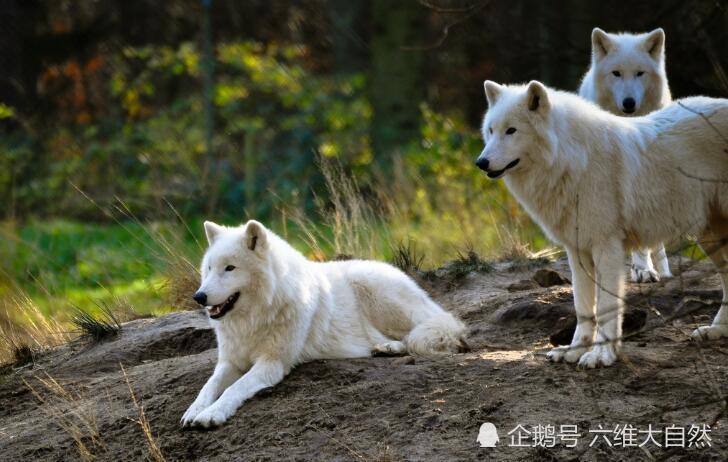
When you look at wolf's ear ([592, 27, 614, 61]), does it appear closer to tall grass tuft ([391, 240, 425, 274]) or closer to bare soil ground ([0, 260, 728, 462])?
bare soil ground ([0, 260, 728, 462])

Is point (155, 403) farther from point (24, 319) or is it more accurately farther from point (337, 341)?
point (24, 319)

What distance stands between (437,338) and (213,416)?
53.8 inches

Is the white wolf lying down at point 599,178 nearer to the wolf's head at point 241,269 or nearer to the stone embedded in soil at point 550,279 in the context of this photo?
the wolf's head at point 241,269

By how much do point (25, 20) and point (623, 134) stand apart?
12402 millimetres

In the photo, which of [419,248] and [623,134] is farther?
[419,248]

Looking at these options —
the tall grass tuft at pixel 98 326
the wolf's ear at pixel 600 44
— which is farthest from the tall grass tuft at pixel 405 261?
→ the tall grass tuft at pixel 98 326

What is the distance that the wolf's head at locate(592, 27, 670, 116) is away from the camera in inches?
265

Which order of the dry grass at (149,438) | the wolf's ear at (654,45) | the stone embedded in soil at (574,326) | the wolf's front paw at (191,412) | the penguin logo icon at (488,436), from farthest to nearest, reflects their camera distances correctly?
the wolf's ear at (654,45) → the stone embedded in soil at (574,326) → the wolf's front paw at (191,412) → the dry grass at (149,438) → the penguin logo icon at (488,436)

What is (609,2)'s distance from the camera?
12.5m

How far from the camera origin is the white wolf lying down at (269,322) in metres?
5.19

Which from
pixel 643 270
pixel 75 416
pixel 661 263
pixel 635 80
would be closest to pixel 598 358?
pixel 643 270

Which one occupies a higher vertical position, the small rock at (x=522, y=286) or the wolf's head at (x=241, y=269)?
the wolf's head at (x=241, y=269)

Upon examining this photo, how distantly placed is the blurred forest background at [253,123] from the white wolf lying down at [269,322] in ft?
6.62

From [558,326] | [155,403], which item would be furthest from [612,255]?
[155,403]
